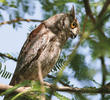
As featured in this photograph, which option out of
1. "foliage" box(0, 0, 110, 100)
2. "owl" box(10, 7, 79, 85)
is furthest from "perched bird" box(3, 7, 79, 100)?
"foliage" box(0, 0, 110, 100)

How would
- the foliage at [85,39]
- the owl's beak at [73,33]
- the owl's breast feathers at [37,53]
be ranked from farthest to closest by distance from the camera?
the owl's breast feathers at [37,53] < the owl's beak at [73,33] < the foliage at [85,39]

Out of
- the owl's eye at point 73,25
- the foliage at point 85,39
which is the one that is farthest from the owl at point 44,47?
the foliage at point 85,39

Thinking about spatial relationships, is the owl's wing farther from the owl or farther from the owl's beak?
the owl's beak

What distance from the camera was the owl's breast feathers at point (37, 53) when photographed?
2.62m

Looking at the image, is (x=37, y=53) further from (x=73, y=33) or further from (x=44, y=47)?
(x=73, y=33)

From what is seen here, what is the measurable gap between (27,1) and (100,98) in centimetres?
72

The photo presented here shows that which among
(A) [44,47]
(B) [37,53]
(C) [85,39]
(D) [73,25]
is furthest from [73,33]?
(C) [85,39]

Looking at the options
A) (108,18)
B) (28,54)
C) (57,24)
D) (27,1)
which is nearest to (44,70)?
(28,54)

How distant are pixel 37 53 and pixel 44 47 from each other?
0.12m

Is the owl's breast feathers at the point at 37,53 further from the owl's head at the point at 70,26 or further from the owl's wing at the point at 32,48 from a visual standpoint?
the owl's head at the point at 70,26

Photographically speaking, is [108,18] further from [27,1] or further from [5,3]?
[5,3]

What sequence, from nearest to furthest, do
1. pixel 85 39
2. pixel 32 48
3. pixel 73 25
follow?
1. pixel 85 39
2. pixel 73 25
3. pixel 32 48

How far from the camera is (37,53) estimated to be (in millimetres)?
2713

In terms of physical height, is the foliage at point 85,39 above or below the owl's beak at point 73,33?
below
